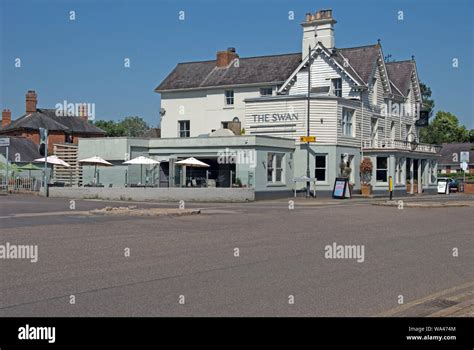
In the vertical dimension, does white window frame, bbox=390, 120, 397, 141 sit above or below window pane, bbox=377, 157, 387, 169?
above

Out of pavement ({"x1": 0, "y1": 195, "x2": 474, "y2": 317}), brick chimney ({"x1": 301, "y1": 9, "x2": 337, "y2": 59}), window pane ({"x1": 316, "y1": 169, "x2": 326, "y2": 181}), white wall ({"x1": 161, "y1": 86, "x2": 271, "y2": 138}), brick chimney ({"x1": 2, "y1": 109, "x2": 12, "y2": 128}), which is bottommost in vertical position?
pavement ({"x1": 0, "y1": 195, "x2": 474, "y2": 317})

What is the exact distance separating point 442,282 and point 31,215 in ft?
54.6

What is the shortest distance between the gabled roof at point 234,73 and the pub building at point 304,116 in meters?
0.10

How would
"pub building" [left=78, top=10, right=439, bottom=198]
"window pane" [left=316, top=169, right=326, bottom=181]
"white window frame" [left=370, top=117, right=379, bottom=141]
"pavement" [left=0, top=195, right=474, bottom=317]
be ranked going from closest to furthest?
"pavement" [left=0, top=195, right=474, bottom=317] < "pub building" [left=78, top=10, right=439, bottom=198] < "window pane" [left=316, top=169, right=326, bottom=181] < "white window frame" [left=370, top=117, right=379, bottom=141]

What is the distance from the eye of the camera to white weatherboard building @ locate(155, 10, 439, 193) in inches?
1737

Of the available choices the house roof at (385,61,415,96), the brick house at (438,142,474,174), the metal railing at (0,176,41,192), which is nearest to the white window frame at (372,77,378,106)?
the house roof at (385,61,415,96)

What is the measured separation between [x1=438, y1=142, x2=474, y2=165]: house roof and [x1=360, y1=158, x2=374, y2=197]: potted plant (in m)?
53.9

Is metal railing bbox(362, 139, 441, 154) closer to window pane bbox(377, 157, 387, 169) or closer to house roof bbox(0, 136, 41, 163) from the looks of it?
window pane bbox(377, 157, 387, 169)

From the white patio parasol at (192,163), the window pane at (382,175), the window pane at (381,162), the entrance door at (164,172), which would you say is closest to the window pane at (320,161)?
the window pane at (381,162)

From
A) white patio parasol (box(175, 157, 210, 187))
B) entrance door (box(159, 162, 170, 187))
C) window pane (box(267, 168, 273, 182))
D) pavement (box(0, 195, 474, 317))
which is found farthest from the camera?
entrance door (box(159, 162, 170, 187))
